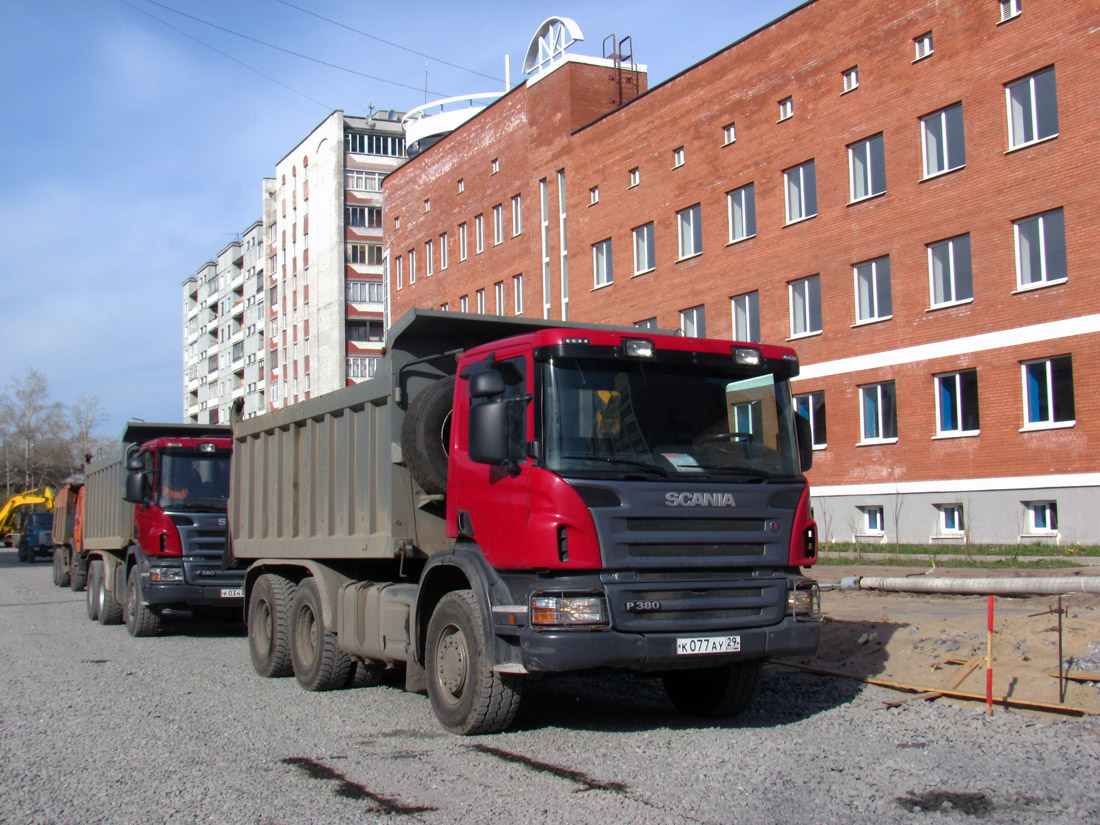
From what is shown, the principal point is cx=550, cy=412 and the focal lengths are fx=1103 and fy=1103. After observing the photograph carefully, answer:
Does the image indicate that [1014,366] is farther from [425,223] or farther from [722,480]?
[425,223]

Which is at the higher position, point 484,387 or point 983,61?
point 983,61

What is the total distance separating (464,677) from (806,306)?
2336cm

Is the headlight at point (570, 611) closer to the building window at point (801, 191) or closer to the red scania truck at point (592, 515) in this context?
the red scania truck at point (592, 515)

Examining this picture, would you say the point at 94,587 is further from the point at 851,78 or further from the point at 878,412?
the point at 851,78

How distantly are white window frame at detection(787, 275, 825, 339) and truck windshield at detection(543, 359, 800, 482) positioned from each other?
71.1 ft

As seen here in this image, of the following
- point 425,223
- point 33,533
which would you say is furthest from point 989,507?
point 33,533

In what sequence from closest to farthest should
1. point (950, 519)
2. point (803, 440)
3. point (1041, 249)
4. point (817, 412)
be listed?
1. point (803, 440)
2. point (1041, 249)
3. point (950, 519)
4. point (817, 412)

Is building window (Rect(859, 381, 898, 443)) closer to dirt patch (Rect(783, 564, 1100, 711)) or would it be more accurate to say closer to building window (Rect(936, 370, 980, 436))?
building window (Rect(936, 370, 980, 436))

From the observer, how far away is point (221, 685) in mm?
10078

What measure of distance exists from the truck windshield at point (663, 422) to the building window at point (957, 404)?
60.1 feet

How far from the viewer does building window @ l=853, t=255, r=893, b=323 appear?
26.6 meters

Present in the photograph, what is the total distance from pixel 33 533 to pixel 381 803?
44.7m

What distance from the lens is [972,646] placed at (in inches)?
370

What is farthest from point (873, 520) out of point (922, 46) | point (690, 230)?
point (922, 46)
